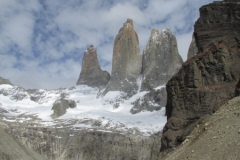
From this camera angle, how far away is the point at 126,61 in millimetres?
168750

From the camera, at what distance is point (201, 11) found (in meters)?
33.2

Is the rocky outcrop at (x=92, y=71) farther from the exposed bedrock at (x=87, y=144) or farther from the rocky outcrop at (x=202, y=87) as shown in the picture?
the rocky outcrop at (x=202, y=87)

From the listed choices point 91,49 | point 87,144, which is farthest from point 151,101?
point 91,49

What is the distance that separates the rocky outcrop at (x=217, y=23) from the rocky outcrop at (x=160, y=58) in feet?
413

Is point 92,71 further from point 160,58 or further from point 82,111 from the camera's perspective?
point 160,58

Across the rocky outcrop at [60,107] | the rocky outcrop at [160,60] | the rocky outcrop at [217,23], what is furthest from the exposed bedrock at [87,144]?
the rocky outcrop at [217,23]

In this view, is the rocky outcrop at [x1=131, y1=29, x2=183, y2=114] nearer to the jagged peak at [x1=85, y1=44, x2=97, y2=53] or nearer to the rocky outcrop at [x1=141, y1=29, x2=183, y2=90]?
the rocky outcrop at [x1=141, y1=29, x2=183, y2=90]

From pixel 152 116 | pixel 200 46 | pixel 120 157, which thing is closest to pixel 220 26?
pixel 200 46

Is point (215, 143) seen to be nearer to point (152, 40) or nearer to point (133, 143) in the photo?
point (133, 143)

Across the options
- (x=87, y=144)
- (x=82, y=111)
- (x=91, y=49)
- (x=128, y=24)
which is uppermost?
(x=128, y=24)

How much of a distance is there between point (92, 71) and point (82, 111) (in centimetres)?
3538

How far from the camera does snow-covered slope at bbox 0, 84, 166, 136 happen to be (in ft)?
439

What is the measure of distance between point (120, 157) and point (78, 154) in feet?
42.9

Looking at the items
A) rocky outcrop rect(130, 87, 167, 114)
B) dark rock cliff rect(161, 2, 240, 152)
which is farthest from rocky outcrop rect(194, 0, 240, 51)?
rocky outcrop rect(130, 87, 167, 114)
